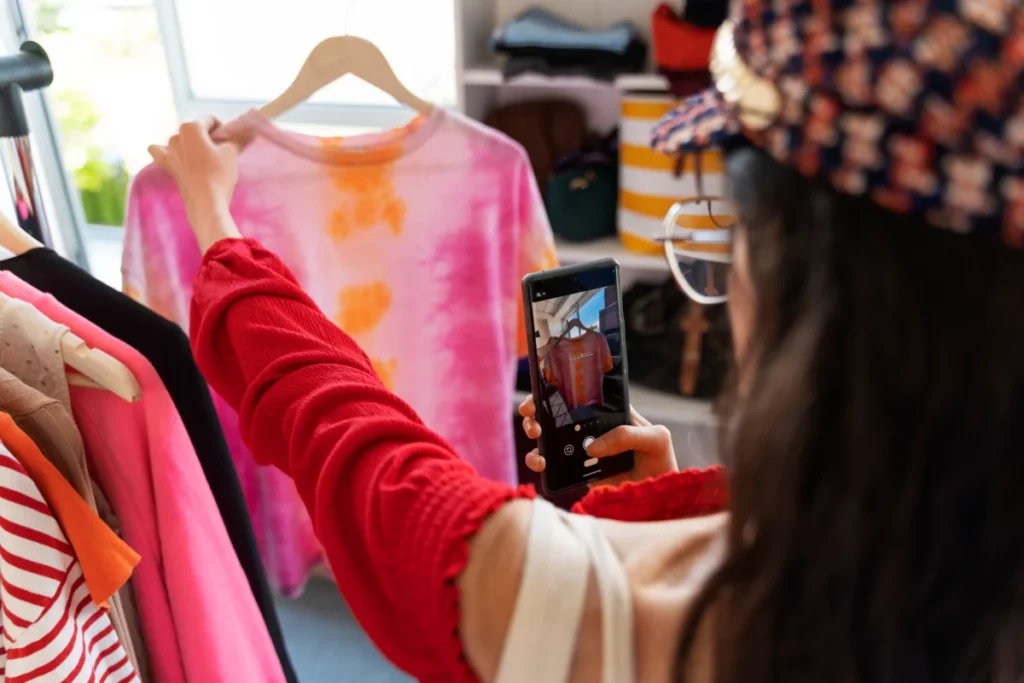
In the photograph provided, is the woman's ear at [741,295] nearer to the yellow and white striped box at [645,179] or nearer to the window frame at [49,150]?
the yellow and white striped box at [645,179]

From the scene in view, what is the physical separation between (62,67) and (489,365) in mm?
A: 1269

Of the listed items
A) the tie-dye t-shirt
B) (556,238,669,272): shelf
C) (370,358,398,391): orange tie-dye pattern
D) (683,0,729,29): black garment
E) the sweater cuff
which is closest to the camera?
the sweater cuff

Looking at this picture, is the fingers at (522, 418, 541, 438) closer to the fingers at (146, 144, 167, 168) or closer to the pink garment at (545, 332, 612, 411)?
the pink garment at (545, 332, 612, 411)

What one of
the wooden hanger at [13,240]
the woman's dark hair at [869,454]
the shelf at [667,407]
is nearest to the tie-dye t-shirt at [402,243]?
the wooden hanger at [13,240]

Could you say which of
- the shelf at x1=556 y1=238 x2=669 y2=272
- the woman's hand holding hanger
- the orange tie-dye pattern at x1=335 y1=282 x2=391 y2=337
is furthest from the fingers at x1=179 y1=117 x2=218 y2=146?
Result: the shelf at x1=556 y1=238 x2=669 y2=272

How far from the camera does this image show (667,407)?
1398 millimetres

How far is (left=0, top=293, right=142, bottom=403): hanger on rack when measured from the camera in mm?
629

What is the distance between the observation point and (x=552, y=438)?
2.33 feet

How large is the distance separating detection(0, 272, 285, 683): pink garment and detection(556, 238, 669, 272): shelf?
82 cm

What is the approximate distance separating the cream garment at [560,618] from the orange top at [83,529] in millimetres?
370

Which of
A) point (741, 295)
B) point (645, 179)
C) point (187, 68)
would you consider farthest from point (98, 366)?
point (187, 68)

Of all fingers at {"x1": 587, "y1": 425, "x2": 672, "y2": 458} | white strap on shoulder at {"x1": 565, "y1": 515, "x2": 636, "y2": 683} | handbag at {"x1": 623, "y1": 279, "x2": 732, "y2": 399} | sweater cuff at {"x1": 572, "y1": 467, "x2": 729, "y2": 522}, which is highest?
white strap on shoulder at {"x1": 565, "y1": 515, "x2": 636, "y2": 683}

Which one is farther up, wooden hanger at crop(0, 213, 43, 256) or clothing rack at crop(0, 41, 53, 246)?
clothing rack at crop(0, 41, 53, 246)

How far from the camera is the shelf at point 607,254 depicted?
1.32 meters
